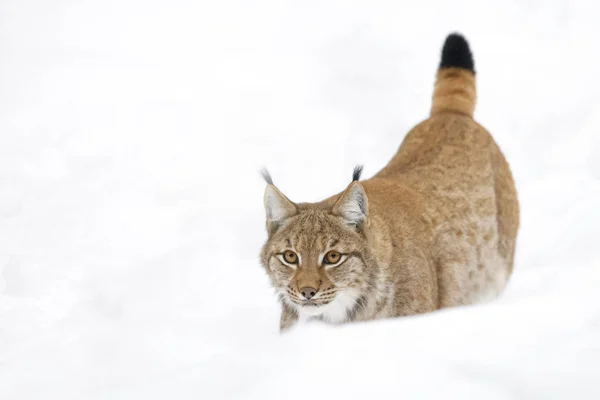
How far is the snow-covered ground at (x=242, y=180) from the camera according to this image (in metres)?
3.42

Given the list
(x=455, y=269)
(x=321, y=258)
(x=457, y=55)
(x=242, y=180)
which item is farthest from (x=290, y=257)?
(x=242, y=180)

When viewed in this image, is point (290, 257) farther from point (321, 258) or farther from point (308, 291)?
point (308, 291)

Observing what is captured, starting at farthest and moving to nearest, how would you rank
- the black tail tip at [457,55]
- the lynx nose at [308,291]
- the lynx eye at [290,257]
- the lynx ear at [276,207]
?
the black tail tip at [457,55], the lynx ear at [276,207], the lynx eye at [290,257], the lynx nose at [308,291]

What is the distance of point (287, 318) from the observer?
17.0ft

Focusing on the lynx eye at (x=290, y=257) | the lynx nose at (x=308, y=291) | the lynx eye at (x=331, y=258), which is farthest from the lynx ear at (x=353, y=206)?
the lynx nose at (x=308, y=291)

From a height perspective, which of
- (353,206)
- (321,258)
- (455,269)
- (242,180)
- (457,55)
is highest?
(457,55)

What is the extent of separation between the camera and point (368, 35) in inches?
441

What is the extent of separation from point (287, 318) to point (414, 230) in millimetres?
1112

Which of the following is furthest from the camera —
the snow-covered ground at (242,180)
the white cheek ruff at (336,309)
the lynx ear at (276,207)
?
the lynx ear at (276,207)

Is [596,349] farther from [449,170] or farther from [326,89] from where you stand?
[326,89]

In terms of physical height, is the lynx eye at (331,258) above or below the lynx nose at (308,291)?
above

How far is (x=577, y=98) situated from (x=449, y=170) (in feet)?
14.6

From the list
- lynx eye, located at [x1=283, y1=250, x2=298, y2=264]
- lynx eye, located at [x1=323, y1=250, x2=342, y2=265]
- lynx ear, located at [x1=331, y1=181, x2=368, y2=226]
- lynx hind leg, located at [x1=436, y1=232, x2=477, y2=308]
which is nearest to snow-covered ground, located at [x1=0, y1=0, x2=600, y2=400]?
lynx hind leg, located at [x1=436, y1=232, x2=477, y2=308]

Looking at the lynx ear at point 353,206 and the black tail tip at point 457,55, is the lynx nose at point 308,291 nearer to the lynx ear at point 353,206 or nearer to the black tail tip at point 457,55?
the lynx ear at point 353,206
